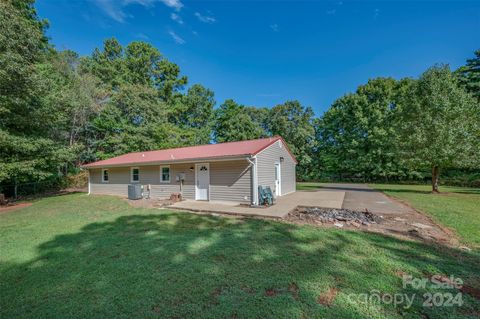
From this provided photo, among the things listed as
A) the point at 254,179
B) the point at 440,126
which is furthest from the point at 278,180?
the point at 440,126

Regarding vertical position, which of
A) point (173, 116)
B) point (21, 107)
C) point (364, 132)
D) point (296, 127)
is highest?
point (173, 116)

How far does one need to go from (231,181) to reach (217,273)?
20.9 ft

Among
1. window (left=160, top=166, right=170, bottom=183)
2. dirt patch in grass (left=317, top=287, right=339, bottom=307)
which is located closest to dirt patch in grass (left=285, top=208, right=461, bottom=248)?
dirt patch in grass (left=317, top=287, right=339, bottom=307)

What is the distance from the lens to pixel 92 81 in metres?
19.8

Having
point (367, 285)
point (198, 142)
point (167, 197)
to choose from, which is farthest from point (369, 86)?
point (367, 285)

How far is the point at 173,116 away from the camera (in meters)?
28.2

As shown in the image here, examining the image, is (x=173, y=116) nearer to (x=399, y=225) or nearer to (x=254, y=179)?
(x=254, y=179)

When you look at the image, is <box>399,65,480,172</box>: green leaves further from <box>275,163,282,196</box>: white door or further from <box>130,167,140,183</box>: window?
<box>130,167,140,183</box>: window

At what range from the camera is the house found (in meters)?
9.18

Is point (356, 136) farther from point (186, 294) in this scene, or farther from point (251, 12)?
point (186, 294)

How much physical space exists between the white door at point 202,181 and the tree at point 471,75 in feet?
97.7

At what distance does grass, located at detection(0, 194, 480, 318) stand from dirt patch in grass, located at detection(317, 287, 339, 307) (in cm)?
1

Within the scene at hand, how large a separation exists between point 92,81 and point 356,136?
2972cm

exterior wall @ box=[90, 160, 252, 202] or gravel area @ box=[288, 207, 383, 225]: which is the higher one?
exterior wall @ box=[90, 160, 252, 202]
